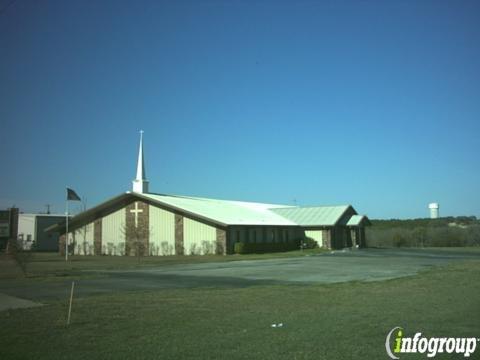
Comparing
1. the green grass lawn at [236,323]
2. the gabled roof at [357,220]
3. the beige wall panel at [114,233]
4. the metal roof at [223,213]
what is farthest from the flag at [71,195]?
the gabled roof at [357,220]

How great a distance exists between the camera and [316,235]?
5319cm

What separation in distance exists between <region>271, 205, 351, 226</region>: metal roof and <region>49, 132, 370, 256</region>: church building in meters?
0.22

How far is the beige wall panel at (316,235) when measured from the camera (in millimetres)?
52812

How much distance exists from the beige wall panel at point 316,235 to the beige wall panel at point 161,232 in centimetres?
1737

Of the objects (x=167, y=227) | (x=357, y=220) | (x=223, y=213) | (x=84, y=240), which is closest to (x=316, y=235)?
(x=357, y=220)

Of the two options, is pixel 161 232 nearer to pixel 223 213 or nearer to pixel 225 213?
pixel 223 213

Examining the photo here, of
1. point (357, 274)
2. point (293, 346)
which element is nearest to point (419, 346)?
point (293, 346)

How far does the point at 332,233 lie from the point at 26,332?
151 feet

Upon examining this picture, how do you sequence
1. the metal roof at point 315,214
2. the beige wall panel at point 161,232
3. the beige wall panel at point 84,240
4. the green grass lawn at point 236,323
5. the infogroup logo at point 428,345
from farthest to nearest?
1. the metal roof at point 315,214
2. the beige wall panel at point 84,240
3. the beige wall panel at point 161,232
4. the green grass lawn at point 236,323
5. the infogroup logo at point 428,345

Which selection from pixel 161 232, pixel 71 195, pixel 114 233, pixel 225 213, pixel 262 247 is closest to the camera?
pixel 71 195

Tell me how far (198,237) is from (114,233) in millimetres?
8649

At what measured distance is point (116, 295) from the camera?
13.9 meters

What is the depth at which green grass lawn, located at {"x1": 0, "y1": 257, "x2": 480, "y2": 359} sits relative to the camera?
24.0 ft

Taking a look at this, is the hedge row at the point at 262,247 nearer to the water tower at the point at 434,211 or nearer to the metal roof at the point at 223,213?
the metal roof at the point at 223,213
